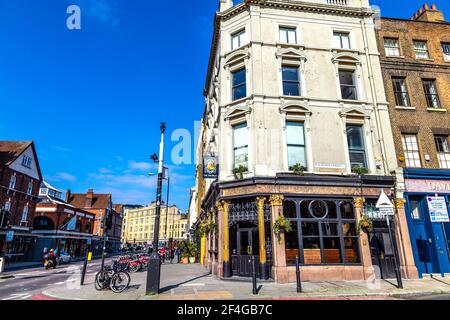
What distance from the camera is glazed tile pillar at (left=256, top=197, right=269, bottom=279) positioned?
13.2 meters

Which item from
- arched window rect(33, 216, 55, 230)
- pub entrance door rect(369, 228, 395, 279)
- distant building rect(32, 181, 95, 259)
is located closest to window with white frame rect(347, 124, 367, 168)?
pub entrance door rect(369, 228, 395, 279)

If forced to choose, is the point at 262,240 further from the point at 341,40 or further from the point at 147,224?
the point at 147,224

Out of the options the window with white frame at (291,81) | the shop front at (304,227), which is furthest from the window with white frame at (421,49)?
the shop front at (304,227)

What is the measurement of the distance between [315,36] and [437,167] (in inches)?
424

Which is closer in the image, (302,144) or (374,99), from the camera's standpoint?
(302,144)

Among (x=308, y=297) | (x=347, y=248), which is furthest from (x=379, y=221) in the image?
(x=308, y=297)

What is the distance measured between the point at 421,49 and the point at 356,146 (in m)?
8.87

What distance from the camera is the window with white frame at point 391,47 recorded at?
18.2 meters

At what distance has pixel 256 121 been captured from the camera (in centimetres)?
1537

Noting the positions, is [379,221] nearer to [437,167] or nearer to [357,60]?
[437,167]

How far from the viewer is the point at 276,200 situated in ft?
45.5

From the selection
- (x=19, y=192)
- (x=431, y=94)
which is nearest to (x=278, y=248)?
(x=431, y=94)

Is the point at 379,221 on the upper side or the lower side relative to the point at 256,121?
lower

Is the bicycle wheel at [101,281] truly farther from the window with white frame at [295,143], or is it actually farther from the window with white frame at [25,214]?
the window with white frame at [25,214]
